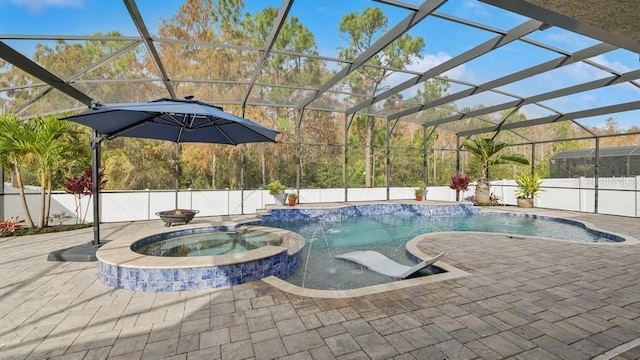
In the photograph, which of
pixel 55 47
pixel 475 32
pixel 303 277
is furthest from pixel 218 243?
pixel 475 32

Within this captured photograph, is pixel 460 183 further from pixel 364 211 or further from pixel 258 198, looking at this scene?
pixel 258 198

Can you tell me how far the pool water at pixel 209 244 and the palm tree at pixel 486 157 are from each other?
1064cm

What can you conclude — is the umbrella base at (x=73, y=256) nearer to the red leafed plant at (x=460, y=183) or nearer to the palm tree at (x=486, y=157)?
the red leafed plant at (x=460, y=183)

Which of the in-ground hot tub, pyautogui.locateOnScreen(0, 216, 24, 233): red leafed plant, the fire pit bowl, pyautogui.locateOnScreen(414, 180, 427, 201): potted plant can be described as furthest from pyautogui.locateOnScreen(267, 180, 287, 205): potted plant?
pyautogui.locateOnScreen(0, 216, 24, 233): red leafed plant

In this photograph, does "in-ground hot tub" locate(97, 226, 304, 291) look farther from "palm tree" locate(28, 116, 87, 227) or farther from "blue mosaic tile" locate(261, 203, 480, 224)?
"blue mosaic tile" locate(261, 203, 480, 224)

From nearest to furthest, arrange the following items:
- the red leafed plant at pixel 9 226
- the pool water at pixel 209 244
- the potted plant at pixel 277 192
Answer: the pool water at pixel 209 244, the red leafed plant at pixel 9 226, the potted plant at pixel 277 192

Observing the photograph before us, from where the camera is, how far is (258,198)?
34.8 feet

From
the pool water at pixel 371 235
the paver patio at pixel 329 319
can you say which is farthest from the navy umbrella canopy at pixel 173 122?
the pool water at pixel 371 235

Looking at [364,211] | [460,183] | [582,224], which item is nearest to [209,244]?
[364,211]

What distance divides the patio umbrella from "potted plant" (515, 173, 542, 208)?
11.3 metres

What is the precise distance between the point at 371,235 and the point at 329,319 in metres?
5.16

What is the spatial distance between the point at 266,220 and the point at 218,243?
156 inches

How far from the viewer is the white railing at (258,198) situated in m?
8.00

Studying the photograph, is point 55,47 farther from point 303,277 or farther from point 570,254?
point 570,254
